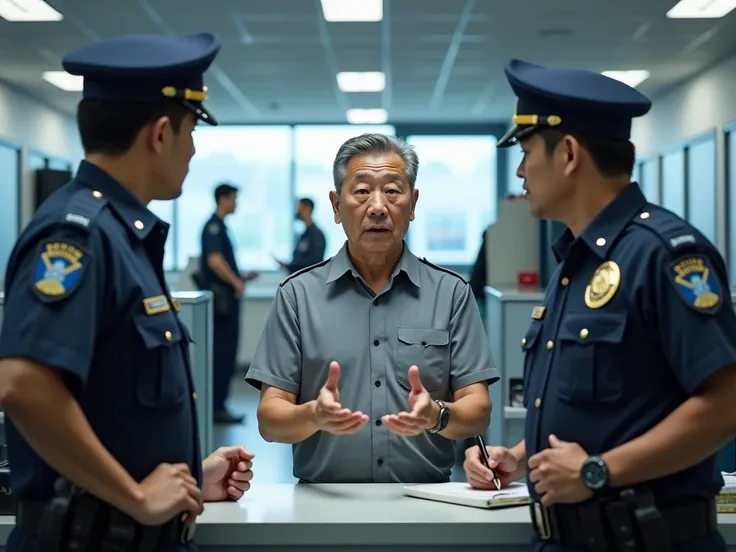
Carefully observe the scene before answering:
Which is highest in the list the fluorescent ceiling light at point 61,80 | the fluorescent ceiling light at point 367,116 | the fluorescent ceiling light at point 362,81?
the fluorescent ceiling light at point 367,116

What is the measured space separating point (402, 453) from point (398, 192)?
0.59 meters

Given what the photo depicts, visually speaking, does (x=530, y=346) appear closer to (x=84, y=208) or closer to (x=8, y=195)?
(x=84, y=208)

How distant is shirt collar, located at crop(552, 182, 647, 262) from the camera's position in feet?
4.88

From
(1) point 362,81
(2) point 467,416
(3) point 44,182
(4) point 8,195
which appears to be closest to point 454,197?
(1) point 362,81

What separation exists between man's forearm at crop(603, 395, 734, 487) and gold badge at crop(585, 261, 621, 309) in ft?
0.66

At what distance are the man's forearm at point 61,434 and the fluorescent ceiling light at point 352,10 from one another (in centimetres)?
475

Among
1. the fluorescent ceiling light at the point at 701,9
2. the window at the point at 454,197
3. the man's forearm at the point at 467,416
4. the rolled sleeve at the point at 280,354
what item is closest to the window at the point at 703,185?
the fluorescent ceiling light at the point at 701,9

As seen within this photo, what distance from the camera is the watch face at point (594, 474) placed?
1.38 meters

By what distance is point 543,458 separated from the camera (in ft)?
4.73

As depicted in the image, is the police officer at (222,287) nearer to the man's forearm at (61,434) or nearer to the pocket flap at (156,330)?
the pocket flap at (156,330)

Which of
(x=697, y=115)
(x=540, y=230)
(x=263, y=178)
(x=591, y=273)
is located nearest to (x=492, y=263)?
(x=540, y=230)

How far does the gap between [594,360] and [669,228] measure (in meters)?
0.24

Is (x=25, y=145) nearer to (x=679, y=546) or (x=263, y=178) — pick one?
(x=263, y=178)

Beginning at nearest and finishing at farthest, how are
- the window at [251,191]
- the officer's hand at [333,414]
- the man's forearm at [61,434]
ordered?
the man's forearm at [61,434]
the officer's hand at [333,414]
the window at [251,191]
